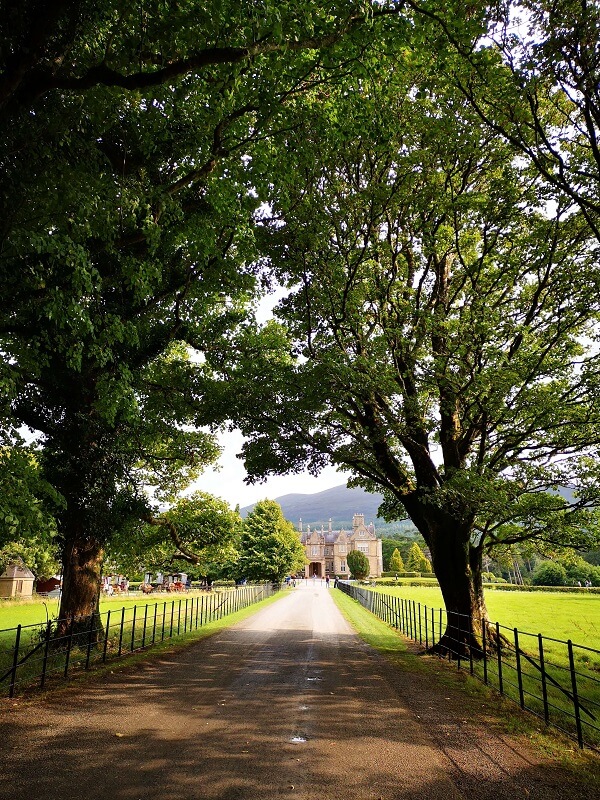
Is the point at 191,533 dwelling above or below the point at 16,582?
above

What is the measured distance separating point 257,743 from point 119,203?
895cm

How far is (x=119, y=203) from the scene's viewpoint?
30.3ft

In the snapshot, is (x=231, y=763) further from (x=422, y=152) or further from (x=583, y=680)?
(x=583, y=680)

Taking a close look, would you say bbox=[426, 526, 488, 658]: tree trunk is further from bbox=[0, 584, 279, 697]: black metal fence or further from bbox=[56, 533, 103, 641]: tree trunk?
bbox=[56, 533, 103, 641]: tree trunk

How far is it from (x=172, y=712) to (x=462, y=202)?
37.1 feet

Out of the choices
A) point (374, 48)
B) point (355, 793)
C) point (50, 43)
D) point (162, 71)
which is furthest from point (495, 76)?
point (355, 793)

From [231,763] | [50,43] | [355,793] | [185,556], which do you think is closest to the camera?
[355,793]

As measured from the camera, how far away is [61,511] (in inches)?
533

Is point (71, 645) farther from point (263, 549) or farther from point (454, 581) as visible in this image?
point (263, 549)

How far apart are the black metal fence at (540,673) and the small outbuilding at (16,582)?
32.3m

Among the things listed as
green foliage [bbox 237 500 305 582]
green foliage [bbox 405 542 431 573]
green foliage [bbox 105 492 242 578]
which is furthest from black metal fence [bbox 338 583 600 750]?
green foliage [bbox 405 542 431 573]

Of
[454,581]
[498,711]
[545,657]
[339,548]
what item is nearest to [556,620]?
[545,657]

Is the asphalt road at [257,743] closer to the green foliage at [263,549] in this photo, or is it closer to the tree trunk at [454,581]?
the tree trunk at [454,581]

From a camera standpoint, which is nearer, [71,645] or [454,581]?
[71,645]
